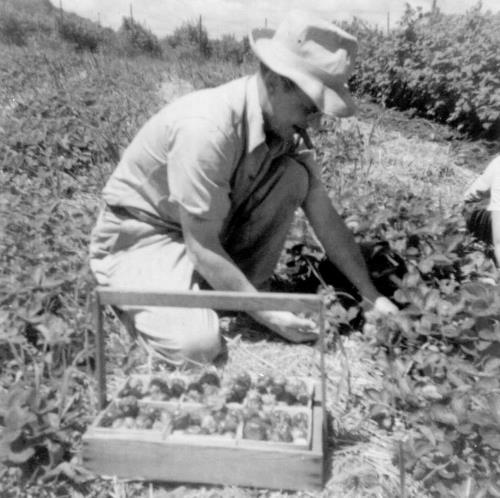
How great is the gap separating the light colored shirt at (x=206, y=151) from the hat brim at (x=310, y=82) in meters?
0.19

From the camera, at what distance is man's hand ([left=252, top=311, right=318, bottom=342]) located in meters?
2.26

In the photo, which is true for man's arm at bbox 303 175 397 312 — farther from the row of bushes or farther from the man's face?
the row of bushes

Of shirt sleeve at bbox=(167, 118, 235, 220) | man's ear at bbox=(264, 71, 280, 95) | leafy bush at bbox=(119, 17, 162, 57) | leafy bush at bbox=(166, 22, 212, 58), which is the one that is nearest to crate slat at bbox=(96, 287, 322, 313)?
shirt sleeve at bbox=(167, 118, 235, 220)

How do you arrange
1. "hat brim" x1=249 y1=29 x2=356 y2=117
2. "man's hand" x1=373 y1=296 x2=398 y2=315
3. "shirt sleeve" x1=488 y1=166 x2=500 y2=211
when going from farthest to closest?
1. "shirt sleeve" x1=488 y1=166 x2=500 y2=211
2. "man's hand" x1=373 y1=296 x2=398 y2=315
3. "hat brim" x1=249 y1=29 x2=356 y2=117

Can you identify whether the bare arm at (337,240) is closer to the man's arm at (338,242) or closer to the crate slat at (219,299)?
the man's arm at (338,242)

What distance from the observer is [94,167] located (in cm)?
418

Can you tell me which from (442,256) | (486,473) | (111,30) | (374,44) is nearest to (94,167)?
(442,256)

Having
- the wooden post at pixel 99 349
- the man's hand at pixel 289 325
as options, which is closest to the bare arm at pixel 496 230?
the man's hand at pixel 289 325

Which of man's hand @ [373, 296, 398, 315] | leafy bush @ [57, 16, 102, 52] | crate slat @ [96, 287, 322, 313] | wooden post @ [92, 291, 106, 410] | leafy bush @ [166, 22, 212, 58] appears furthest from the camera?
leafy bush @ [57, 16, 102, 52]

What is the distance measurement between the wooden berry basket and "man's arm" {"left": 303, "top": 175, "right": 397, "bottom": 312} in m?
0.86

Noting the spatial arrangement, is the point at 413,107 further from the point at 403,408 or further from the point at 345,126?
the point at 403,408

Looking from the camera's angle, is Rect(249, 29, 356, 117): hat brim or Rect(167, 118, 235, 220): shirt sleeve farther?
Rect(167, 118, 235, 220): shirt sleeve

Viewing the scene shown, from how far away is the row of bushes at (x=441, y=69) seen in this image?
18.9ft

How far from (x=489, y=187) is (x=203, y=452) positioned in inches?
78.9
